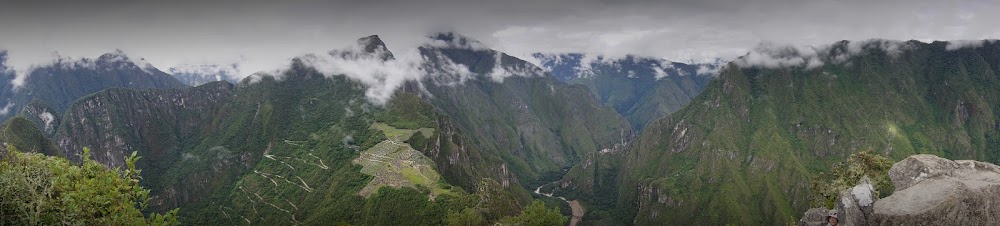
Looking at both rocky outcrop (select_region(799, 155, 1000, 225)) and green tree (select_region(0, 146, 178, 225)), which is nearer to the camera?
green tree (select_region(0, 146, 178, 225))

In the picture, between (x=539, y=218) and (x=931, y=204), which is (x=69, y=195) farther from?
(x=539, y=218)

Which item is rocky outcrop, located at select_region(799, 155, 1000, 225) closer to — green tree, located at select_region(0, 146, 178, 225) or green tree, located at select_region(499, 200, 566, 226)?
green tree, located at select_region(0, 146, 178, 225)

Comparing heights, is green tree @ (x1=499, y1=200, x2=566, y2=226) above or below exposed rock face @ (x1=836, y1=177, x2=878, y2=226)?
below

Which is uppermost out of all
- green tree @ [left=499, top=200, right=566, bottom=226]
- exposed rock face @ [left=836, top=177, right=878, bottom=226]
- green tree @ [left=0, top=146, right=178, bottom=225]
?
green tree @ [left=0, top=146, right=178, bottom=225]

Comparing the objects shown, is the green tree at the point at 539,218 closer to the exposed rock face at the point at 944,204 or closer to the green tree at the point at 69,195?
the exposed rock face at the point at 944,204

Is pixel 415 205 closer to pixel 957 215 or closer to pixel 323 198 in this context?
pixel 323 198

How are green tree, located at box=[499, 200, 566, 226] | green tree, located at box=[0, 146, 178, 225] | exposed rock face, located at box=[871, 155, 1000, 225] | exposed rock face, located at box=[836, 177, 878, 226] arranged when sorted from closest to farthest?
1. green tree, located at box=[0, 146, 178, 225]
2. exposed rock face, located at box=[871, 155, 1000, 225]
3. exposed rock face, located at box=[836, 177, 878, 226]
4. green tree, located at box=[499, 200, 566, 226]

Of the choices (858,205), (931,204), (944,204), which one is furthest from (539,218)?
(944,204)

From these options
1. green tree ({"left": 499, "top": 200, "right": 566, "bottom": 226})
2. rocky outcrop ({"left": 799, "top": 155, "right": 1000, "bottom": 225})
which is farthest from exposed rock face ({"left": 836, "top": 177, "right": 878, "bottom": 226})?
green tree ({"left": 499, "top": 200, "right": 566, "bottom": 226})

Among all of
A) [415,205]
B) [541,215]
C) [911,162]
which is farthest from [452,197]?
A: [911,162]
